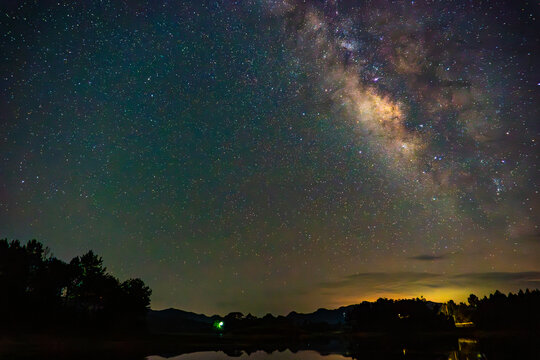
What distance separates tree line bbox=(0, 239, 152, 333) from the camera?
50.2 metres

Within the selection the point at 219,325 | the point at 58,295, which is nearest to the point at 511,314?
the point at 219,325

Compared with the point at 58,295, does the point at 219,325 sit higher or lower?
lower

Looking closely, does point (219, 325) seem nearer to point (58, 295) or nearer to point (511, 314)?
point (58, 295)

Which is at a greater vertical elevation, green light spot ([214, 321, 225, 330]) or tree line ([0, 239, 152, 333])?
tree line ([0, 239, 152, 333])

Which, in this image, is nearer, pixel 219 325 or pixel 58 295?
pixel 58 295

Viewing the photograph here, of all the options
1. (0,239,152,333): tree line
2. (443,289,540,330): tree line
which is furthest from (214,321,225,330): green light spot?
(443,289,540,330): tree line

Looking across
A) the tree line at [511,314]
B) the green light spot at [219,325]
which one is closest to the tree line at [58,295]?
the green light spot at [219,325]

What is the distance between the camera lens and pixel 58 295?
190ft

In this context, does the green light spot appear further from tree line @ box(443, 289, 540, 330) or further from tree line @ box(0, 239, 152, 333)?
tree line @ box(443, 289, 540, 330)

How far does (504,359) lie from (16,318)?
54.5 meters

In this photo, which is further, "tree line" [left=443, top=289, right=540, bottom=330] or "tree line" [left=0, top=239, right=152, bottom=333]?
"tree line" [left=443, top=289, right=540, bottom=330]

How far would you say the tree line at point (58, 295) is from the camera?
50188 mm

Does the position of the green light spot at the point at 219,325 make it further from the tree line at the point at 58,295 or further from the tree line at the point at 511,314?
the tree line at the point at 511,314

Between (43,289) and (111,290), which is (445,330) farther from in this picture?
(43,289)
